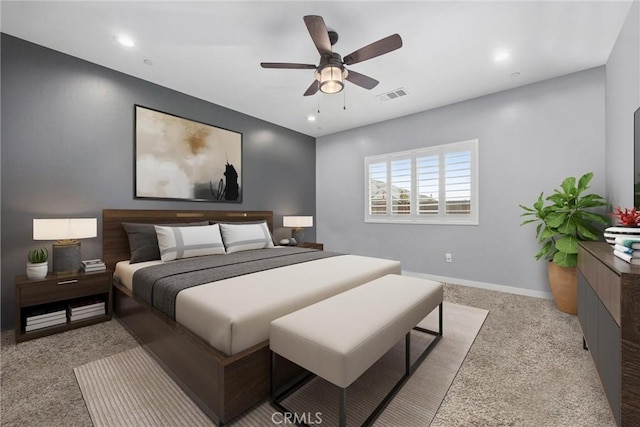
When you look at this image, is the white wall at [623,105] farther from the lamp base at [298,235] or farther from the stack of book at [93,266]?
the stack of book at [93,266]

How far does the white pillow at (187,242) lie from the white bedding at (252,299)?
41 cm

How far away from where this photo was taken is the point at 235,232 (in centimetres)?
354

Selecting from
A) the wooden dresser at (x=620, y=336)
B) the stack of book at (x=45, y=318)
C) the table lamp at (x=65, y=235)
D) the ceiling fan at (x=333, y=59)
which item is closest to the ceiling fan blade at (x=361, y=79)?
the ceiling fan at (x=333, y=59)

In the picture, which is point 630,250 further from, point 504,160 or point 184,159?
point 184,159

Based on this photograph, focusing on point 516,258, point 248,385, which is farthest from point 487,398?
point 516,258

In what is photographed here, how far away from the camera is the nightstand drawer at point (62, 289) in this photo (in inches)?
89.8

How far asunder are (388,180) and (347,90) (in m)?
1.78

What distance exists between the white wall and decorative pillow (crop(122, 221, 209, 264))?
14.4ft

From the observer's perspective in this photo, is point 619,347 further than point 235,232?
No

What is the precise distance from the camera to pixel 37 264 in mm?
2393

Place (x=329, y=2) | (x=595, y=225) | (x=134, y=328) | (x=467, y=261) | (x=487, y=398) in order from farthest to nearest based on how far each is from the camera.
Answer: (x=467, y=261)
(x=595, y=225)
(x=134, y=328)
(x=329, y=2)
(x=487, y=398)

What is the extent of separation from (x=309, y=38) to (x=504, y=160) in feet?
9.74

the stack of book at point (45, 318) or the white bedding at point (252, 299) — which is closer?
the white bedding at point (252, 299)

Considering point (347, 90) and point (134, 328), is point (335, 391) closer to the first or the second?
point (134, 328)
